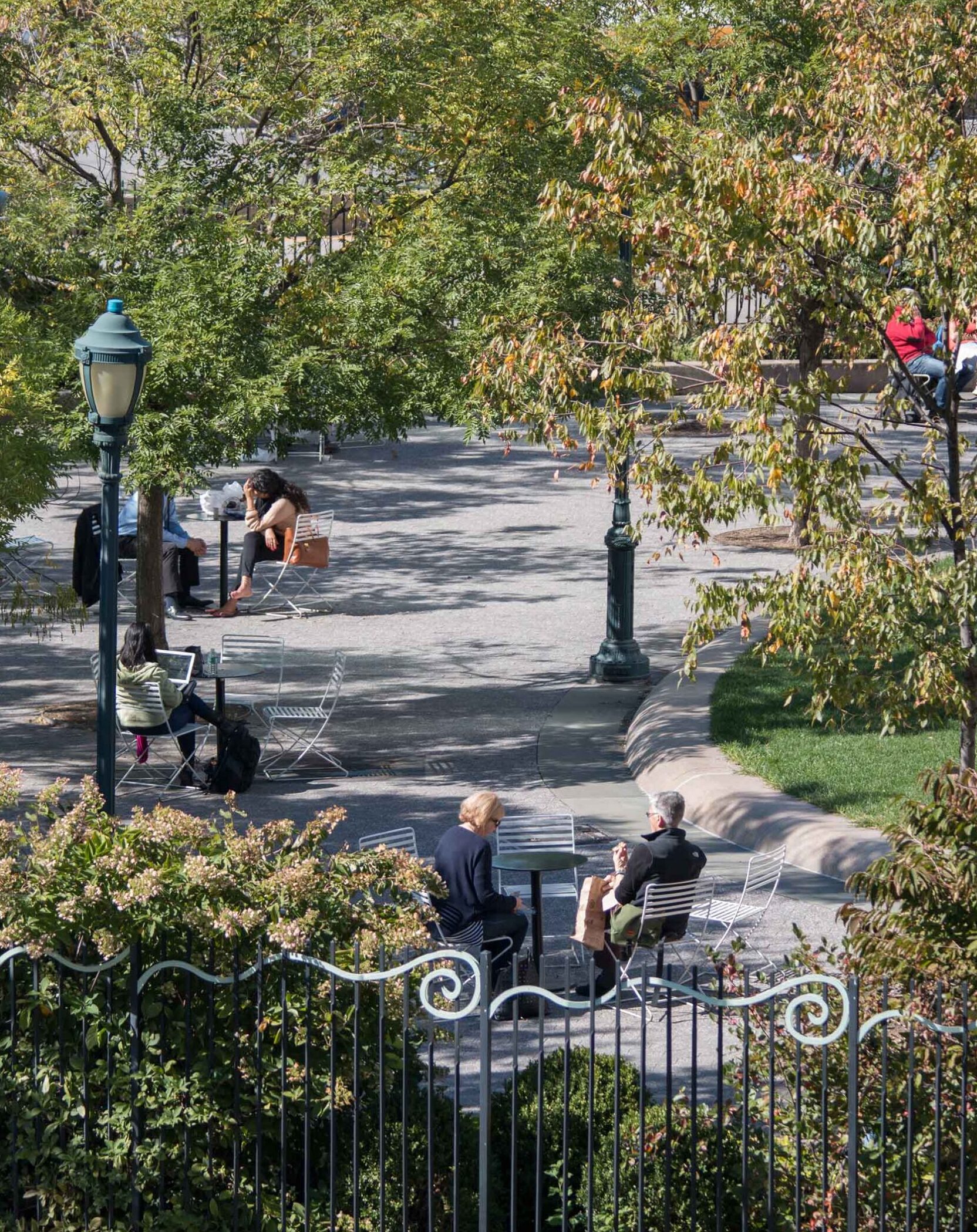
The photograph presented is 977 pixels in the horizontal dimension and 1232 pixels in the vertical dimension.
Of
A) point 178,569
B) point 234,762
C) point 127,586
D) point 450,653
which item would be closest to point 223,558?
point 178,569

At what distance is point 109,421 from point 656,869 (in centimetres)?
391

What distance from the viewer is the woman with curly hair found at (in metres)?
19.2

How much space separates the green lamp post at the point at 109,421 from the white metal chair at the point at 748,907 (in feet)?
11.2

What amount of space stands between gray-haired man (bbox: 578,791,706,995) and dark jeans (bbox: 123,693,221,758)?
4541mm

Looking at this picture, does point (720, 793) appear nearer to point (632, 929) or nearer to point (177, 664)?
point (632, 929)

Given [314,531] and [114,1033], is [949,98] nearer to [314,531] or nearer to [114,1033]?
[114,1033]

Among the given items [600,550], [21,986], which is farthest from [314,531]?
[21,986]

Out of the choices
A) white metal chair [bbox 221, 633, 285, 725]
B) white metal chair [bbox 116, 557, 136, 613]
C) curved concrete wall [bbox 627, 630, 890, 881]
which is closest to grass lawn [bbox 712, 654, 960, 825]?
curved concrete wall [bbox 627, 630, 890, 881]

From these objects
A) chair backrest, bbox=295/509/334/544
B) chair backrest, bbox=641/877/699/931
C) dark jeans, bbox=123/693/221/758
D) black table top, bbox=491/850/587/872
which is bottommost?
chair backrest, bbox=641/877/699/931

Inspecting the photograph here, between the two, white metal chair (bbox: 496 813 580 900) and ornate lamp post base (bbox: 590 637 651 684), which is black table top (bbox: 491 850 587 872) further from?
ornate lamp post base (bbox: 590 637 651 684)

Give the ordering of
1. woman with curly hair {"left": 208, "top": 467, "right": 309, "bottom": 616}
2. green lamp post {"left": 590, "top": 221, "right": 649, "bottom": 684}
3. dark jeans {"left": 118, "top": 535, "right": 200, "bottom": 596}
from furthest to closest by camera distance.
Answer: woman with curly hair {"left": 208, "top": 467, "right": 309, "bottom": 616}
dark jeans {"left": 118, "top": 535, "right": 200, "bottom": 596}
green lamp post {"left": 590, "top": 221, "right": 649, "bottom": 684}

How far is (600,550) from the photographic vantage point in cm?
2230

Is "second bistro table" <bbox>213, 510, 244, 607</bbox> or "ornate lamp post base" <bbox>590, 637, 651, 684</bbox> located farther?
"second bistro table" <bbox>213, 510, 244, 607</bbox>

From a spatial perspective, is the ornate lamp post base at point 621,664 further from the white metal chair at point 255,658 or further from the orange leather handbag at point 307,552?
the orange leather handbag at point 307,552
